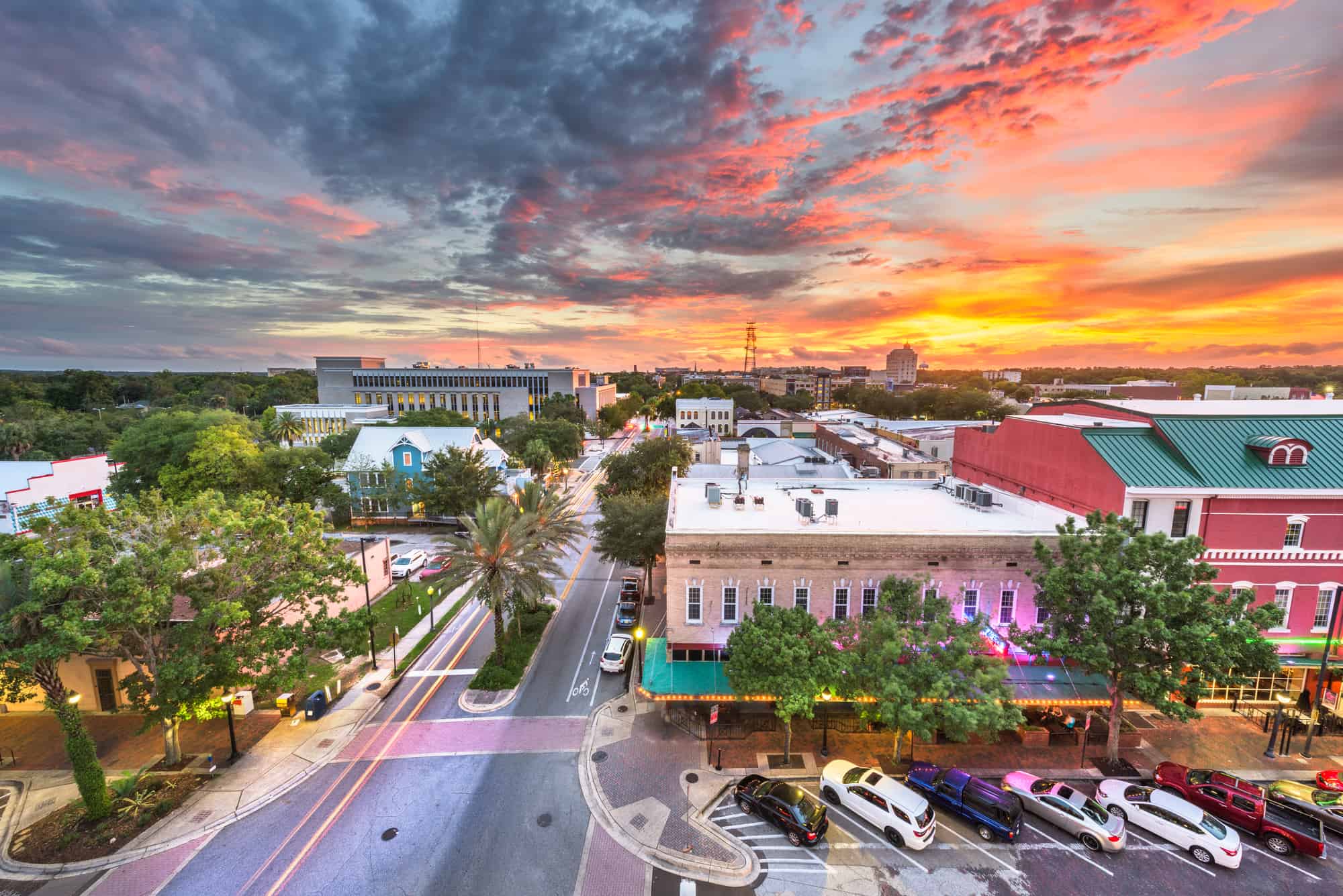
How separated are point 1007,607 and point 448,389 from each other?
5935 inches

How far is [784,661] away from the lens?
71.8ft

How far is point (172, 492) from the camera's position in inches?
2330

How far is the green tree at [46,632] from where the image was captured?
1866 centimetres

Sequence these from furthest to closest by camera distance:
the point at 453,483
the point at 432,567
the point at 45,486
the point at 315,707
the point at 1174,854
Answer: the point at 453,483, the point at 45,486, the point at 432,567, the point at 315,707, the point at 1174,854

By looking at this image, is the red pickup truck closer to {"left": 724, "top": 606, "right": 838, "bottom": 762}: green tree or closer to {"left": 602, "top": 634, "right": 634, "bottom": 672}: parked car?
{"left": 724, "top": 606, "right": 838, "bottom": 762}: green tree

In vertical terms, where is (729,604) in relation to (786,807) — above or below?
above

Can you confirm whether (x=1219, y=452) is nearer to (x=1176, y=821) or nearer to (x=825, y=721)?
(x=1176, y=821)

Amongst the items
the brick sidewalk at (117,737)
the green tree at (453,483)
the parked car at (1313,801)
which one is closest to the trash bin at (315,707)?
the brick sidewalk at (117,737)

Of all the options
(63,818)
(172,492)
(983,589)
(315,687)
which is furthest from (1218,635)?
(172,492)

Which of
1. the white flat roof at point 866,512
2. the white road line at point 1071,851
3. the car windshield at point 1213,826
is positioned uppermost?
the white flat roof at point 866,512

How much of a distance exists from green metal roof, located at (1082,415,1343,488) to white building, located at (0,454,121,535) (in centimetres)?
7165

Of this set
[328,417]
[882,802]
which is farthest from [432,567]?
[328,417]

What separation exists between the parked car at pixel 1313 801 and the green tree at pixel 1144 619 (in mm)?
4095

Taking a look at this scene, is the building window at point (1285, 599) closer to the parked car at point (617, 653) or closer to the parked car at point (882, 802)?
the parked car at point (882, 802)
